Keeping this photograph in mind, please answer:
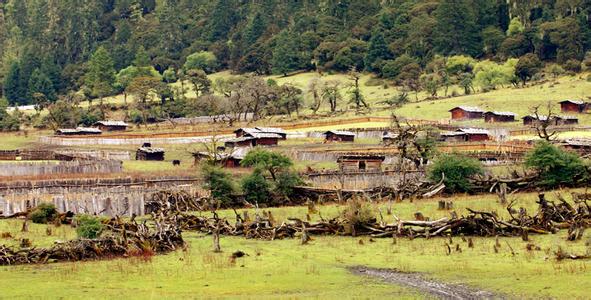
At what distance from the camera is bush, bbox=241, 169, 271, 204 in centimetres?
5838

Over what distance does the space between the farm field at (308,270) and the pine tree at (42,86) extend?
140795 millimetres

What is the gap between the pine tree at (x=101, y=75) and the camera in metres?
169

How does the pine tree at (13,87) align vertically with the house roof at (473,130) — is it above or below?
above

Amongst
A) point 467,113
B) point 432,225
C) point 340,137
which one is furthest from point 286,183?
point 467,113

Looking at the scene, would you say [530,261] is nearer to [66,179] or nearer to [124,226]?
[124,226]

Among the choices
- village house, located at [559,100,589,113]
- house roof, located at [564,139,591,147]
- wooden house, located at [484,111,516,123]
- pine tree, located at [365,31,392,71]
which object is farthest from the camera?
pine tree, located at [365,31,392,71]

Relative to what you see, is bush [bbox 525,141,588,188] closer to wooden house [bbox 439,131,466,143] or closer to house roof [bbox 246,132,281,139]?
wooden house [bbox 439,131,466,143]

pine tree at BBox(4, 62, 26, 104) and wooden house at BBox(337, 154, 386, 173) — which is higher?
pine tree at BBox(4, 62, 26, 104)

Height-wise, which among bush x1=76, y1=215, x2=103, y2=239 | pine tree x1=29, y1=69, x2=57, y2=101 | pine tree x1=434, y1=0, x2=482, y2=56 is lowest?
bush x1=76, y1=215, x2=103, y2=239

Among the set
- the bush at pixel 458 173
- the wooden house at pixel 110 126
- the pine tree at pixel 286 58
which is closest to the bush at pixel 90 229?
the bush at pixel 458 173

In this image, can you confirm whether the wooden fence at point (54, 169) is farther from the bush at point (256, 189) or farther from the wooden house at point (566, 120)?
the wooden house at point (566, 120)

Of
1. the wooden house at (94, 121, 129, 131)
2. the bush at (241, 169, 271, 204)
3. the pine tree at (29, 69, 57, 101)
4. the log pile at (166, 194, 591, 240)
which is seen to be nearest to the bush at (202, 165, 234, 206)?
the bush at (241, 169, 271, 204)

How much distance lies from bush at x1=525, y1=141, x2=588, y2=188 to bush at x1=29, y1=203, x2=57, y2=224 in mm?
24239

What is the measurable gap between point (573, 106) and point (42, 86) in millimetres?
99030
